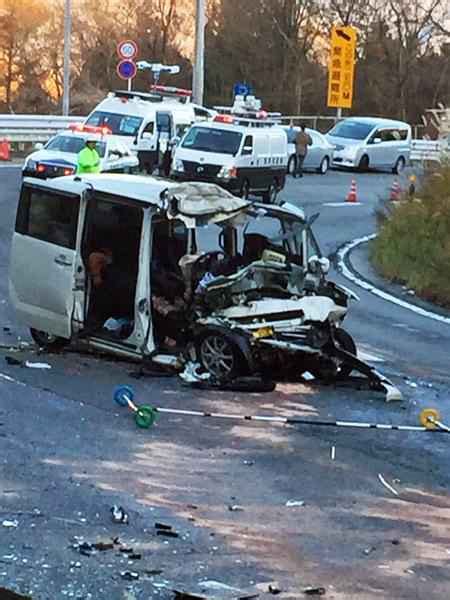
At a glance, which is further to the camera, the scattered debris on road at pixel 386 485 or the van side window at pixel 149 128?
the van side window at pixel 149 128

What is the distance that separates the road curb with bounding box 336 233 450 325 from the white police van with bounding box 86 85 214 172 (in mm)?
8958

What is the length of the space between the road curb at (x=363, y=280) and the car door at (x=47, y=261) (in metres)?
6.04

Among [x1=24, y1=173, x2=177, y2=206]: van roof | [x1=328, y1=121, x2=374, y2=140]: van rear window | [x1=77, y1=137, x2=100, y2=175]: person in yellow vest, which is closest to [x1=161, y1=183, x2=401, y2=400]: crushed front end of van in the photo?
[x1=24, y1=173, x2=177, y2=206]: van roof

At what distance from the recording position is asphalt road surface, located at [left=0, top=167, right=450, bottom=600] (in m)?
6.00

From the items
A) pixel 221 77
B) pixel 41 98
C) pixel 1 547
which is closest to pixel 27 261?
pixel 1 547

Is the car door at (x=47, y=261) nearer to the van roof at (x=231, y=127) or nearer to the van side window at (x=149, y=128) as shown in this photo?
the van roof at (x=231, y=127)

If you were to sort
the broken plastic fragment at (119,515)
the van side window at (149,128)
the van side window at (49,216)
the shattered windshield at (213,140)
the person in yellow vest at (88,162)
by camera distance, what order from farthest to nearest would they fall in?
the van side window at (149,128) < the shattered windshield at (213,140) < the person in yellow vest at (88,162) < the van side window at (49,216) < the broken plastic fragment at (119,515)

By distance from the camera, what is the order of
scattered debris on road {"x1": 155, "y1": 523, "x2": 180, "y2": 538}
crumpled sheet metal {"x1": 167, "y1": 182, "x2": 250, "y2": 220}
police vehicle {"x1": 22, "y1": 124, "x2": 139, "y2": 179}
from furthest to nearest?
police vehicle {"x1": 22, "y1": 124, "x2": 139, "y2": 179}, crumpled sheet metal {"x1": 167, "y1": 182, "x2": 250, "y2": 220}, scattered debris on road {"x1": 155, "y1": 523, "x2": 180, "y2": 538}

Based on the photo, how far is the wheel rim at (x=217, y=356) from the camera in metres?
10.9

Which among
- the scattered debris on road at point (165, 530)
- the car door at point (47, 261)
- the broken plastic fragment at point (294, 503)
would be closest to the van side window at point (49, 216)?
the car door at point (47, 261)

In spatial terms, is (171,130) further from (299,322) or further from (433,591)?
(433,591)

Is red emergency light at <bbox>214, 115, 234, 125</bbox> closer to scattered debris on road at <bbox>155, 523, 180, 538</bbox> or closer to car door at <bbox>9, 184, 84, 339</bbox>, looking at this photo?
car door at <bbox>9, 184, 84, 339</bbox>

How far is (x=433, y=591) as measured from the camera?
600 centimetres

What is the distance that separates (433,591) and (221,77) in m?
57.7
